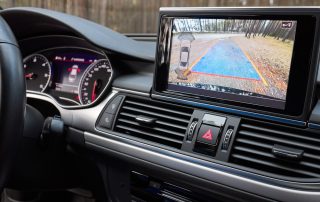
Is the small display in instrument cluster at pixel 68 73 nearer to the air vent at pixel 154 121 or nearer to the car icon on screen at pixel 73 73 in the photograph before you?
the car icon on screen at pixel 73 73

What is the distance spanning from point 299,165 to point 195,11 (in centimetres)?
51

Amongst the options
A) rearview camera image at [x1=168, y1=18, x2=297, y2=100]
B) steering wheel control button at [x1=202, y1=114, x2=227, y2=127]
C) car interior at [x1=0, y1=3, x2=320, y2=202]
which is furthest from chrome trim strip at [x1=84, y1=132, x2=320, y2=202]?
rearview camera image at [x1=168, y1=18, x2=297, y2=100]

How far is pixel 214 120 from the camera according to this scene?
122 centimetres

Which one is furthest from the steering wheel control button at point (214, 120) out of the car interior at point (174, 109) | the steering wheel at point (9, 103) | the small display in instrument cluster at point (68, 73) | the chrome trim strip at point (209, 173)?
the small display in instrument cluster at point (68, 73)

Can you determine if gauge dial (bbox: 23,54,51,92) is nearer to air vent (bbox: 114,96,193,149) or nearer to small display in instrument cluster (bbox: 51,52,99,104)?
small display in instrument cluster (bbox: 51,52,99,104)

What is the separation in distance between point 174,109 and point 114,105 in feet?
0.96

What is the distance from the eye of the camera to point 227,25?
115 centimetres

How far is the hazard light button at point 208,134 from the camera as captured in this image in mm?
1199

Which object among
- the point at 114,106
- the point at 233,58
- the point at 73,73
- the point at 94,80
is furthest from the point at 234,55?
the point at 73,73

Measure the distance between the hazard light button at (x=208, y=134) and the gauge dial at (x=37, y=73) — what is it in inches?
35.7

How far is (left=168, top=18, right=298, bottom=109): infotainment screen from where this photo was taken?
3.50ft

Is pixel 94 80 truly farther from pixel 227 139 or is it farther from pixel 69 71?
pixel 227 139

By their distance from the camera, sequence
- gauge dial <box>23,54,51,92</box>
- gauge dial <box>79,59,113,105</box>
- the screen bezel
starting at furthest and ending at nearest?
gauge dial <box>23,54,51,92</box> → gauge dial <box>79,59,113,105</box> → the screen bezel

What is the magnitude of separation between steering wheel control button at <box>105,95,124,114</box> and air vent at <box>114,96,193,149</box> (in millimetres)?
25
